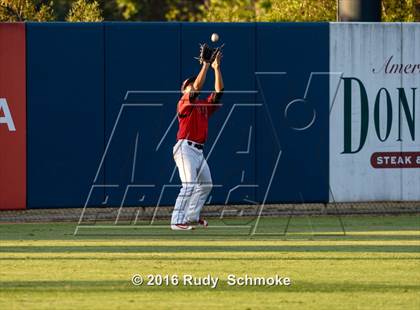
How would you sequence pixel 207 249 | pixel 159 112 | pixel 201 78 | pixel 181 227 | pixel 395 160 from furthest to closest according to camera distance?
1. pixel 395 160
2. pixel 159 112
3. pixel 181 227
4. pixel 201 78
5. pixel 207 249

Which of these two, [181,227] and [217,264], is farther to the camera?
[181,227]

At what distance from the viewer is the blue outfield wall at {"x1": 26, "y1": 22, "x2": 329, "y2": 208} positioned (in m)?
20.2

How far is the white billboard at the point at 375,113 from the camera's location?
69.1 feet

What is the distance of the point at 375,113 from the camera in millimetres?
21125

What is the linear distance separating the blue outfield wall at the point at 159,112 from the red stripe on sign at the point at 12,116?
0.47ft

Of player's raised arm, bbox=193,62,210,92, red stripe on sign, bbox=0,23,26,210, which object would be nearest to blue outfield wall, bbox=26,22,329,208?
red stripe on sign, bbox=0,23,26,210

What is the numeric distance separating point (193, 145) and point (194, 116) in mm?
424

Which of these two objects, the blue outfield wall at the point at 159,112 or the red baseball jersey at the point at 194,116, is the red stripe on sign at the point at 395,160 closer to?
the blue outfield wall at the point at 159,112

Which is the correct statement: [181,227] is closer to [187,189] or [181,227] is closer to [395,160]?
A: [187,189]

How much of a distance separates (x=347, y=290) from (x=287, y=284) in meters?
0.69

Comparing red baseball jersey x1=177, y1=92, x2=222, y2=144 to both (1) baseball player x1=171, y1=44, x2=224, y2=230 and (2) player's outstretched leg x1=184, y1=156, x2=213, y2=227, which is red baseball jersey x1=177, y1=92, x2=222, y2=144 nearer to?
(1) baseball player x1=171, y1=44, x2=224, y2=230

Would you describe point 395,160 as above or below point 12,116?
below

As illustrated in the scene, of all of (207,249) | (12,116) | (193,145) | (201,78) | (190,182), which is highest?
(201,78)

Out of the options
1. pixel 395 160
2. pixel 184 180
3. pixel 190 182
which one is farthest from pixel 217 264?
pixel 395 160
